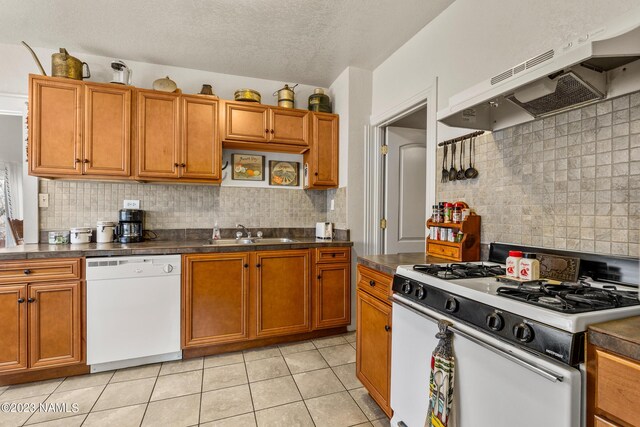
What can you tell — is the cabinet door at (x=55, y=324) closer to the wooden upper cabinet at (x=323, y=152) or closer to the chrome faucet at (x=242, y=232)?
the chrome faucet at (x=242, y=232)

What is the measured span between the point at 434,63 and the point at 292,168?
1725 mm

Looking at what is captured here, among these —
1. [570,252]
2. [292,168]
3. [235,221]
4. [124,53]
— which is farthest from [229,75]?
[570,252]

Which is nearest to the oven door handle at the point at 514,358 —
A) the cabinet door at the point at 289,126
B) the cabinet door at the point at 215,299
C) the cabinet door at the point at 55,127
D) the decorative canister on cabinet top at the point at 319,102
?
the cabinet door at the point at 215,299

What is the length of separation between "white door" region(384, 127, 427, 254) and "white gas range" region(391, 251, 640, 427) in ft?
5.60

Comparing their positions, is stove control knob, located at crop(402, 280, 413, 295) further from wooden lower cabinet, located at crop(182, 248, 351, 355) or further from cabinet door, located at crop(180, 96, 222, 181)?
cabinet door, located at crop(180, 96, 222, 181)

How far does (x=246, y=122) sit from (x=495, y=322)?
2584mm

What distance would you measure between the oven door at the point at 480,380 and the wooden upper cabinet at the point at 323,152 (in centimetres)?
180

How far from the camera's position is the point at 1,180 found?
8.36 feet

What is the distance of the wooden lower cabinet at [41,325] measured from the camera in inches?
80.0

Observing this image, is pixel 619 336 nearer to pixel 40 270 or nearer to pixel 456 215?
pixel 456 215

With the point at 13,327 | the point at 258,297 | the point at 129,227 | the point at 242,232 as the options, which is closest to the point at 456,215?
the point at 258,297

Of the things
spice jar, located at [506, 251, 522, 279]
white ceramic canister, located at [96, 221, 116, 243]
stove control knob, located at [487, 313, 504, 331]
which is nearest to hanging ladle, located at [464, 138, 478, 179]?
spice jar, located at [506, 251, 522, 279]

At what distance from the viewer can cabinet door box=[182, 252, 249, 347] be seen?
95.1 inches

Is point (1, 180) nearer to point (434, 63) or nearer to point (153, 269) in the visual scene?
point (153, 269)
